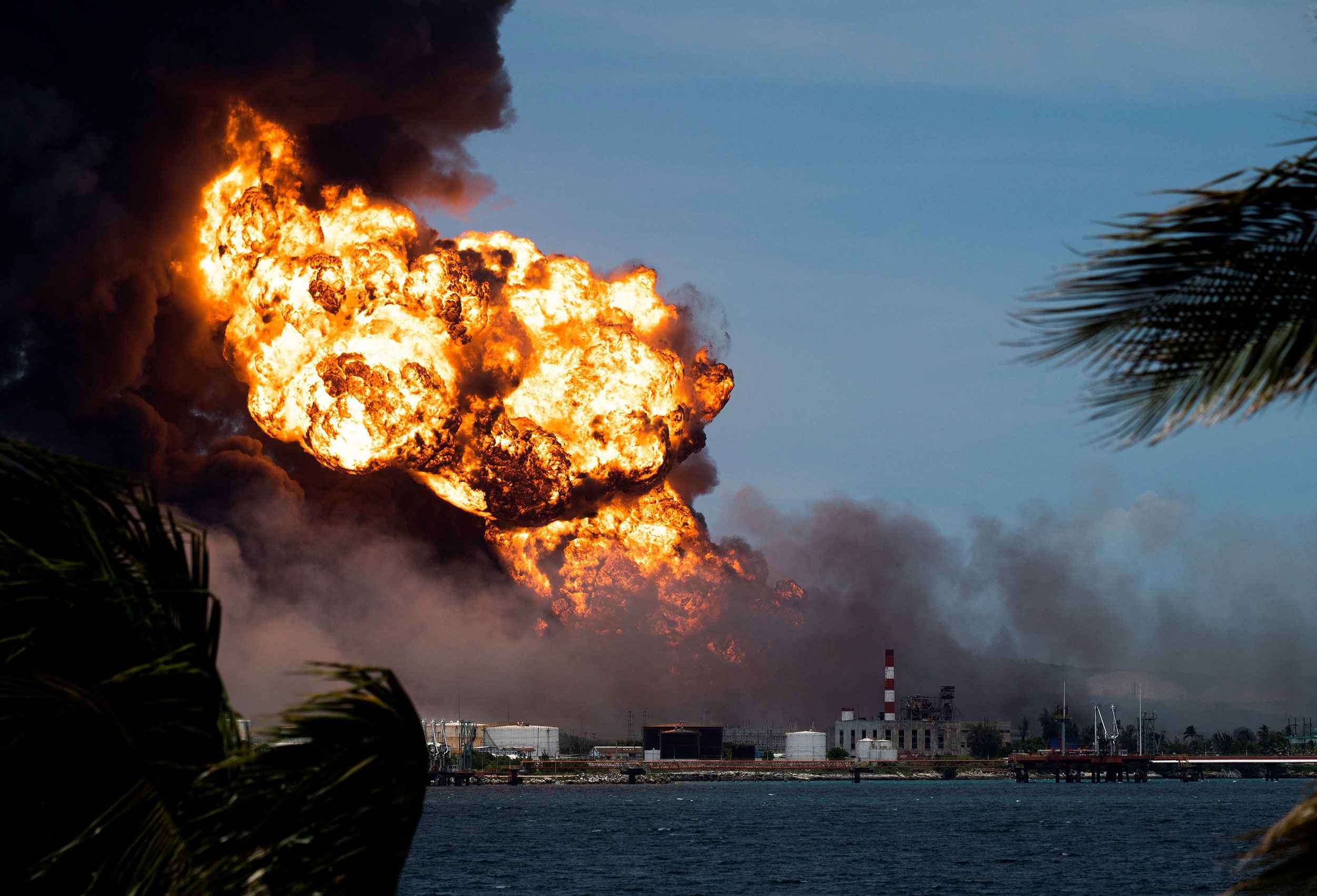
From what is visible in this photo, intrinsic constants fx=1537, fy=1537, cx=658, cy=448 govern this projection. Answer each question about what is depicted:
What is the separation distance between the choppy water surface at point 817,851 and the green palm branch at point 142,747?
7973 centimetres

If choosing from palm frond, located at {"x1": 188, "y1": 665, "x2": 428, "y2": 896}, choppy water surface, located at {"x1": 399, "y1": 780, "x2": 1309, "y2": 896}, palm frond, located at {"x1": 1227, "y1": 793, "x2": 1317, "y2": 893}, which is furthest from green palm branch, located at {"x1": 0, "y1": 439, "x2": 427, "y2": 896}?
choppy water surface, located at {"x1": 399, "y1": 780, "x2": 1309, "y2": 896}

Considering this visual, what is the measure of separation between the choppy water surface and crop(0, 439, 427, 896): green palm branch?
79.7 metres

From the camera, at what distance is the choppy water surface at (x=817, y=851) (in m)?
94.9

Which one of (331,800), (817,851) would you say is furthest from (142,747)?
(817,851)

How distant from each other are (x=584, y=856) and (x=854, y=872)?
22686 mm

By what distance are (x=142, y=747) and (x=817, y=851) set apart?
116m

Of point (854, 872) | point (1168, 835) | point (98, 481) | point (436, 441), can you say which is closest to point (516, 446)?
point (436, 441)

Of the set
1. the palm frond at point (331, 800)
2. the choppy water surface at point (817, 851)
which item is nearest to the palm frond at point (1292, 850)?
the palm frond at point (331, 800)

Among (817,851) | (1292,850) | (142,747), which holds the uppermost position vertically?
(142,747)

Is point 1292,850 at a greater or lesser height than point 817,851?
greater

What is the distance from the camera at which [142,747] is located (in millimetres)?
8156

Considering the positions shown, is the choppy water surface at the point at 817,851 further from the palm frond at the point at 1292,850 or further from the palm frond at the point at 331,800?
the palm frond at the point at 331,800

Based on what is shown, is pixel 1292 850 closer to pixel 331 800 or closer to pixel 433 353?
pixel 331 800

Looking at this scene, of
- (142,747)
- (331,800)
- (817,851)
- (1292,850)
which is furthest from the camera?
(817,851)
